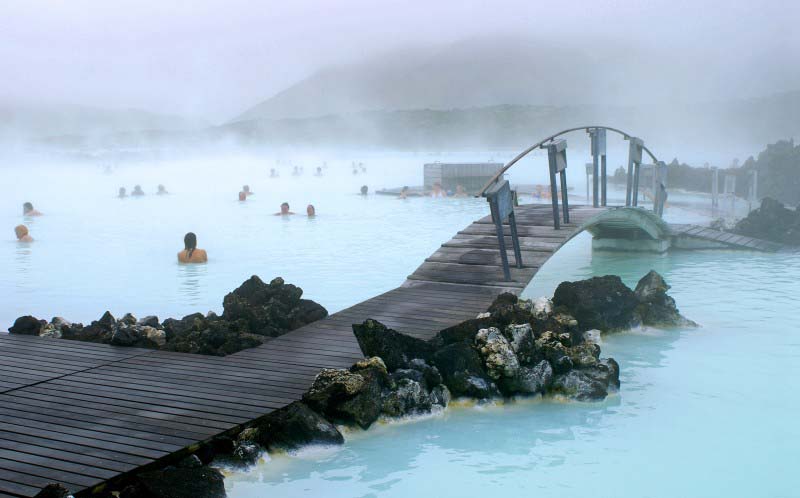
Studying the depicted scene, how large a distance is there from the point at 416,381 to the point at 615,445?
1.58 metres

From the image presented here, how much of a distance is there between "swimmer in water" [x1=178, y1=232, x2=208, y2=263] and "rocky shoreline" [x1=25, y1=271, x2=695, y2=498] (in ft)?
29.6

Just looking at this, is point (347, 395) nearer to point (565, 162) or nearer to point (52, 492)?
point (52, 492)

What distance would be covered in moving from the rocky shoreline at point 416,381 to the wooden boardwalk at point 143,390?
150 millimetres

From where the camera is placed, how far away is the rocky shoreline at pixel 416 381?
16.6ft

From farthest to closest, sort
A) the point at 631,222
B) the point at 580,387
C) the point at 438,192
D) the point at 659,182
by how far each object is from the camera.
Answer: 1. the point at 438,192
2. the point at 659,182
3. the point at 631,222
4. the point at 580,387

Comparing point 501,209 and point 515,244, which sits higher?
point 501,209

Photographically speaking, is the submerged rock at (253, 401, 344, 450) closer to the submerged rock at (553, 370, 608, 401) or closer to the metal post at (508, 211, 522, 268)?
the submerged rock at (553, 370, 608, 401)

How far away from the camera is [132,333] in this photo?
736cm

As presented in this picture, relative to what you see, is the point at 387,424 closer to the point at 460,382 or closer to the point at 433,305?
the point at 460,382

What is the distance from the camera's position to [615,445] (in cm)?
616

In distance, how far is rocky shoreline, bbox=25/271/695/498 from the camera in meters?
5.07

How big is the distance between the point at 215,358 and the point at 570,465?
2.99 metres

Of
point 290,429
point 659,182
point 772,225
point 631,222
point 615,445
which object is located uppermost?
point 659,182

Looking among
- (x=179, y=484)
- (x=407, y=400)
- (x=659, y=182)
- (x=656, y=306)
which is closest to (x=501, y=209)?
(x=656, y=306)
